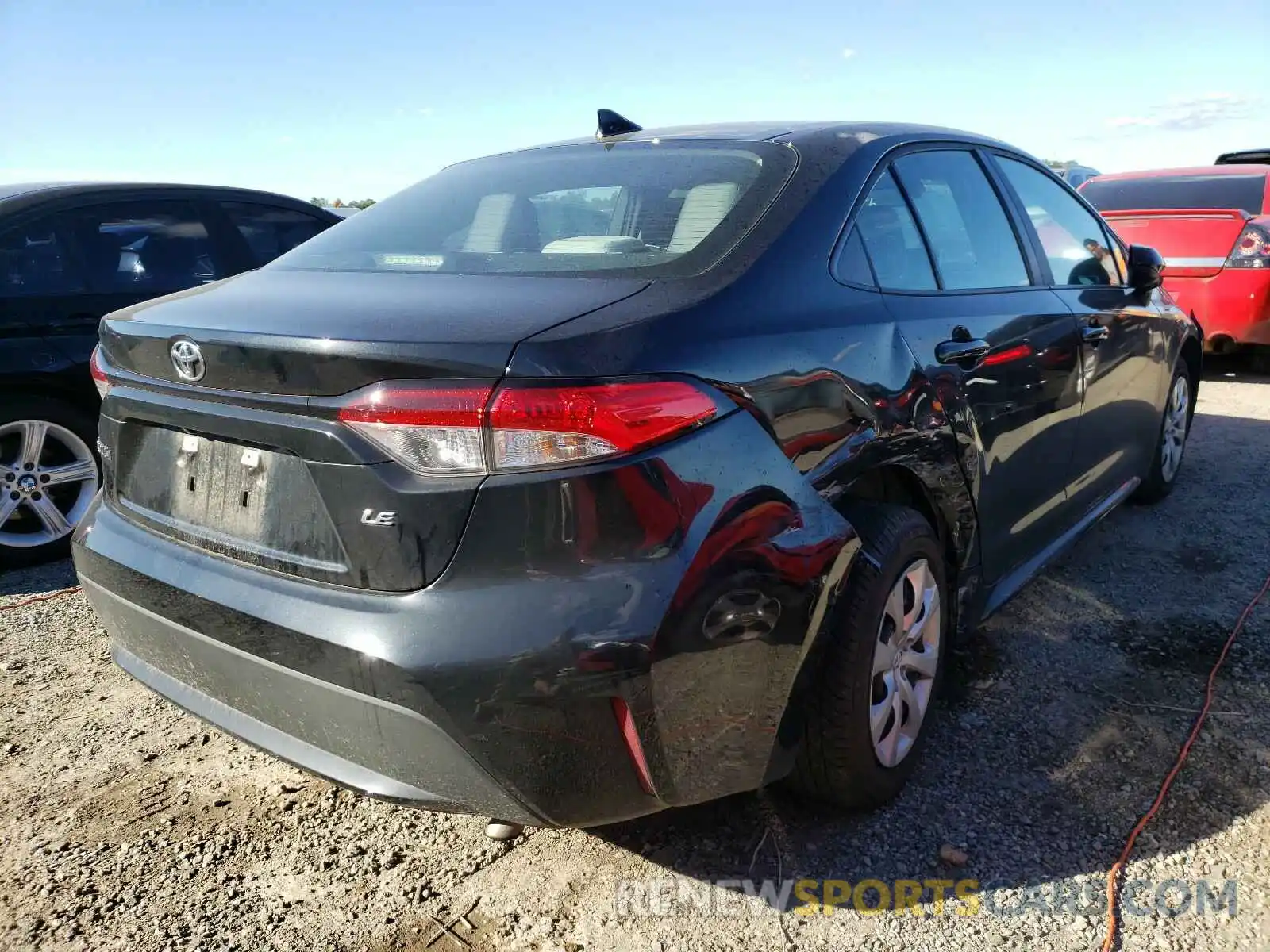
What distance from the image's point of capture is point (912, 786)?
8.13 feet

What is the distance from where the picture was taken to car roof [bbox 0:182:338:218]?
4.23 meters

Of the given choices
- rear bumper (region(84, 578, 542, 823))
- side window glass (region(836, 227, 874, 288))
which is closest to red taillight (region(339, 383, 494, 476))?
rear bumper (region(84, 578, 542, 823))

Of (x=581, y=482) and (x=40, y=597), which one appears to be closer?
(x=581, y=482)

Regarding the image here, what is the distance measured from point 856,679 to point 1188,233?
672 centimetres

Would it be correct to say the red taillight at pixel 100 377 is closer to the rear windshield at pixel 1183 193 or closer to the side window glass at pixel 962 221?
the side window glass at pixel 962 221

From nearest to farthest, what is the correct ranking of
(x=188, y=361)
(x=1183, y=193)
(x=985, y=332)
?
(x=188, y=361), (x=985, y=332), (x=1183, y=193)

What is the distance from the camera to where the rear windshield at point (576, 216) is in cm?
210

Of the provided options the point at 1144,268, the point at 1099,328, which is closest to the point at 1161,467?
the point at 1144,268

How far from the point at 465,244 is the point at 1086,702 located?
85.0 inches

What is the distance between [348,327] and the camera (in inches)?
69.6

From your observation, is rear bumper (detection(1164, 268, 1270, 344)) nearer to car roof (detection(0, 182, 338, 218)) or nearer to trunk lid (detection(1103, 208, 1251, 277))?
trunk lid (detection(1103, 208, 1251, 277))

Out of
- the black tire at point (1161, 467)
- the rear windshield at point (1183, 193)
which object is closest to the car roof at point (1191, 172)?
the rear windshield at point (1183, 193)

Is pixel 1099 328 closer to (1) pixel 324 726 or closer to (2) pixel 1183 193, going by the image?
(1) pixel 324 726

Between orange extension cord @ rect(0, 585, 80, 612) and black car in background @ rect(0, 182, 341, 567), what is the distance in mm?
406
